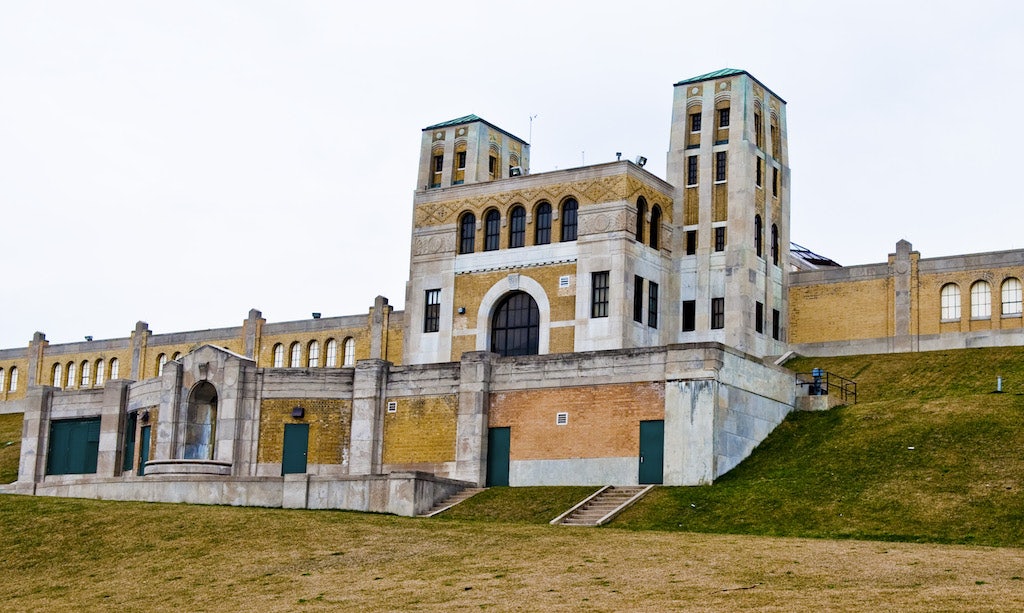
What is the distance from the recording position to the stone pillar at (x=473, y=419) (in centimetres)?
5062

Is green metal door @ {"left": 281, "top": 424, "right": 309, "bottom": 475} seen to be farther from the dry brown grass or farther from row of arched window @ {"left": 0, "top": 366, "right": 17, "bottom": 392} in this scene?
row of arched window @ {"left": 0, "top": 366, "right": 17, "bottom": 392}

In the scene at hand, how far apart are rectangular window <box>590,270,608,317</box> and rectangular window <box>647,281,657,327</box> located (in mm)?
2959

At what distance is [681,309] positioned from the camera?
6862 cm

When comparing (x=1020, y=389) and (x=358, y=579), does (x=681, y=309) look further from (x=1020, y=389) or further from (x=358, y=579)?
(x=358, y=579)

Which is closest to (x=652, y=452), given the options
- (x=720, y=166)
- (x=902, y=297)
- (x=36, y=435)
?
(x=902, y=297)

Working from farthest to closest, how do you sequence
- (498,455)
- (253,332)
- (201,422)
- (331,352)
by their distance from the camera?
(253,332) → (331,352) → (201,422) → (498,455)

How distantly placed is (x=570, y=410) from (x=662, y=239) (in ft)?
68.5

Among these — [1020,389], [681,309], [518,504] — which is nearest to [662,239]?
[681,309]

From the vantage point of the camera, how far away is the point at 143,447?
186 feet

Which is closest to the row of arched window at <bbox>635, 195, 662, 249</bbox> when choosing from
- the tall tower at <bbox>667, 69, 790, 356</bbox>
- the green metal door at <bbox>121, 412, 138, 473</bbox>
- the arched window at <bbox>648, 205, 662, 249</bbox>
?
the arched window at <bbox>648, 205, 662, 249</bbox>

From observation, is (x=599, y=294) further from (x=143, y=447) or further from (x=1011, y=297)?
(x=143, y=447)

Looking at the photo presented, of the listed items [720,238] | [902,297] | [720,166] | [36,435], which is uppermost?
[720,166]

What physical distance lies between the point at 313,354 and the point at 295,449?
33372 mm

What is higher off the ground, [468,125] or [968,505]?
[468,125]
